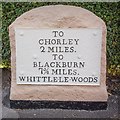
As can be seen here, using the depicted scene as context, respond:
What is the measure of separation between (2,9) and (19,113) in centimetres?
160

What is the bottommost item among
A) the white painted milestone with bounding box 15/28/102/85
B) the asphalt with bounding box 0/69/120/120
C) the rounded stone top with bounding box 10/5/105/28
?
the asphalt with bounding box 0/69/120/120

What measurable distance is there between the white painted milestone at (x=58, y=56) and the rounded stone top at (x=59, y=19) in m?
0.05

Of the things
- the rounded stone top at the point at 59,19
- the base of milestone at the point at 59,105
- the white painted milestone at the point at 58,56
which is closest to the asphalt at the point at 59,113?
the base of milestone at the point at 59,105

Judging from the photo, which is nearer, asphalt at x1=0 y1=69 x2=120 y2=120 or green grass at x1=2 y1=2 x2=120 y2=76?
asphalt at x1=0 y1=69 x2=120 y2=120

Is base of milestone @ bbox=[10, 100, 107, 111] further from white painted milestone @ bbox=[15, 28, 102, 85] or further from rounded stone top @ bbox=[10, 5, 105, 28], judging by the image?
rounded stone top @ bbox=[10, 5, 105, 28]

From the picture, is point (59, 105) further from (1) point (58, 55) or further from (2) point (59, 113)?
(1) point (58, 55)

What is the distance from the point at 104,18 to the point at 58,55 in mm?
1151

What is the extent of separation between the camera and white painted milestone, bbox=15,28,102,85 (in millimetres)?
4062

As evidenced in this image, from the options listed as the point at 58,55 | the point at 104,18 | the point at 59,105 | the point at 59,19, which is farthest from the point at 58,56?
the point at 104,18

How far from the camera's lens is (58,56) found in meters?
4.13

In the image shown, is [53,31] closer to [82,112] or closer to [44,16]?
[44,16]

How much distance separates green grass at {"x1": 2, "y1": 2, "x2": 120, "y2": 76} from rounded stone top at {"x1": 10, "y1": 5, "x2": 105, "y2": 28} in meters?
0.95

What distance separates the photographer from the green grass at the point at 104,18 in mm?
4969

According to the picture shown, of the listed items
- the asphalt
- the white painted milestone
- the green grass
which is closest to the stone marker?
the white painted milestone
